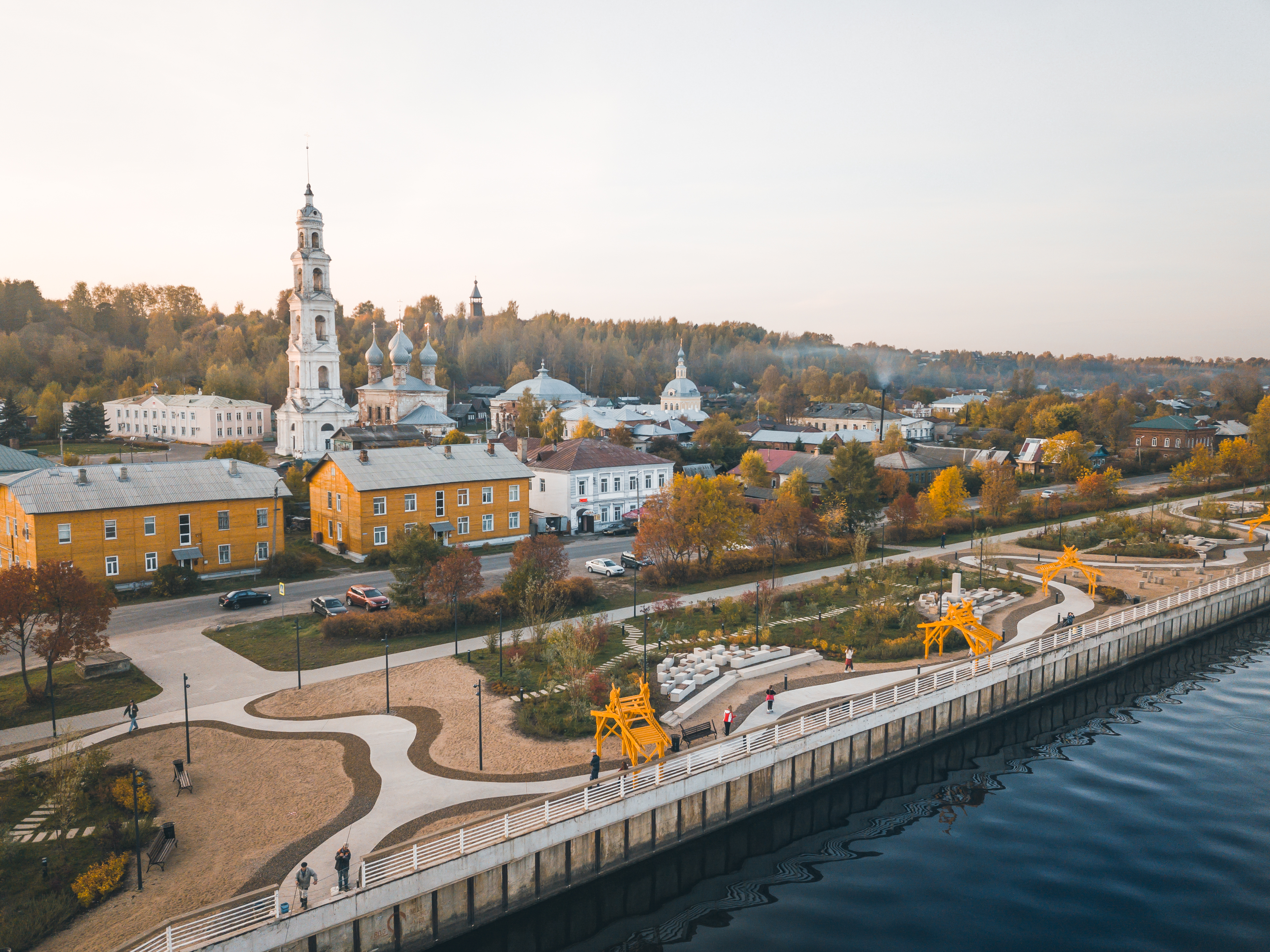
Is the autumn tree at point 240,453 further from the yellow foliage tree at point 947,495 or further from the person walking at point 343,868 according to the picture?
the person walking at point 343,868

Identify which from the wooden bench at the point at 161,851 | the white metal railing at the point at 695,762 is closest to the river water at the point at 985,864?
the white metal railing at the point at 695,762

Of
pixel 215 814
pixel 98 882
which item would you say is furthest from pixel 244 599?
pixel 98 882

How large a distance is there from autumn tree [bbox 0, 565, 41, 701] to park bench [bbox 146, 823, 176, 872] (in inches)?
455

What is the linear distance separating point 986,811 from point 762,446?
3172 inches

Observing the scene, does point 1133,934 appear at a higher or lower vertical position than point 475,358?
lower

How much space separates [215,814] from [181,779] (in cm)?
198

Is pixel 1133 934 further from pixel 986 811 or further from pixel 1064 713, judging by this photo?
pixel 1064 713

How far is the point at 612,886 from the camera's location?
842 inches

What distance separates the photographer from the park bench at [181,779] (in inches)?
885

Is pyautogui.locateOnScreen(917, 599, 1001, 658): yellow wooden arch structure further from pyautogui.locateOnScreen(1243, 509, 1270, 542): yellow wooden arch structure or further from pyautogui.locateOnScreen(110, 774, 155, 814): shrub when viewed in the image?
pyautogui.locateOnScreen(1243, 509, 1270, 542): yellow wooden arch structure

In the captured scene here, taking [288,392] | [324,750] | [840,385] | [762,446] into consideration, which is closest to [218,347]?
[288,392]

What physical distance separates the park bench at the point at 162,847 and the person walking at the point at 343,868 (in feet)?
14.5

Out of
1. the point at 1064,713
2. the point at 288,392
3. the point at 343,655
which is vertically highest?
the point at 288,392

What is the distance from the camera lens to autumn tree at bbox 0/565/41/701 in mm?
27578
